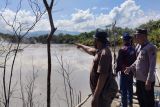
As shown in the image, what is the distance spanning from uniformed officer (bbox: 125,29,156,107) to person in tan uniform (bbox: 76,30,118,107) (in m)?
0.93

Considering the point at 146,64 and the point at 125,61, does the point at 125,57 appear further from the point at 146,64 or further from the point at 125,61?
the point at 146,64

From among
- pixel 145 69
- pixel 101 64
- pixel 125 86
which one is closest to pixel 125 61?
pixel 125 86

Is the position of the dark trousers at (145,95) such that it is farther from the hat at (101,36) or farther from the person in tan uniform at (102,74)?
the hat at (101,36)

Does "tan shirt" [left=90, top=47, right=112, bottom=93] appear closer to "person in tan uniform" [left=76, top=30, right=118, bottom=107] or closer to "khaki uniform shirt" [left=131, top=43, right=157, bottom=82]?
"person in tan uniform" [left=76, top=30, right=118, bottom=107]

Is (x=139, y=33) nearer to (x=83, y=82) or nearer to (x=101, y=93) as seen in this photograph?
(x=101, y=93)

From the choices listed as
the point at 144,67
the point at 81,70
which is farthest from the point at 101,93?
the point at 81,70

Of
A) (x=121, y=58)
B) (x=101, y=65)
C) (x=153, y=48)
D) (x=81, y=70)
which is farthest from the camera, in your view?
(x=81, y=70)

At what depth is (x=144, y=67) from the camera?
5.30 metres

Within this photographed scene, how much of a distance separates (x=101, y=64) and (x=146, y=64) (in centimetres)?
129

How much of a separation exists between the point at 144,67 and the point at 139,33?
49 cm

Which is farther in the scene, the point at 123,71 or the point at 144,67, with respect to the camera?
the point at 123,71

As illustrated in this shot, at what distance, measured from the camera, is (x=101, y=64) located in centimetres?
420

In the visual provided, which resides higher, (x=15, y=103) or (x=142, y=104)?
(x=142, y=104)

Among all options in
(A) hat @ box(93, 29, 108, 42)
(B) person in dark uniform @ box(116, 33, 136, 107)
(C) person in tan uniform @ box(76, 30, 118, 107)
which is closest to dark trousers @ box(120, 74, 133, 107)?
(B) person in dark uniform @ box(116, 33, 136, 107)
